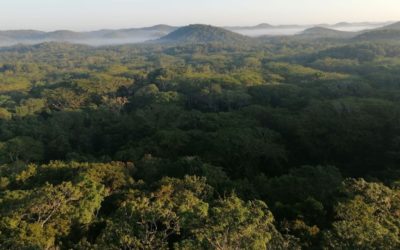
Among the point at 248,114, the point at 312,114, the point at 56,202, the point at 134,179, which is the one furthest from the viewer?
the point at 248,114

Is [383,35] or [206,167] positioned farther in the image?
[383,35]

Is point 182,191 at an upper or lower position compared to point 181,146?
upper

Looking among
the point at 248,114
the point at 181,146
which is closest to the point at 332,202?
the point at 181,146

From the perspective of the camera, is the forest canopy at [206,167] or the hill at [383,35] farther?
the hill at [383,35]

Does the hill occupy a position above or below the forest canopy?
below

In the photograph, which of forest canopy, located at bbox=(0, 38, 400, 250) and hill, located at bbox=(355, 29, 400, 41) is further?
hill, located at bbox=(355, 29, 400, 41)

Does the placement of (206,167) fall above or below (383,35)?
above

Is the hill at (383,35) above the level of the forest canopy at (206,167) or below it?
below

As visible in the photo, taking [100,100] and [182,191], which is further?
[100,100]

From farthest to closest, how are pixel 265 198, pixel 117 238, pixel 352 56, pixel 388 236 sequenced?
pixel 352 56, pixel 265 198, pixel 117 238, pixel 388 236

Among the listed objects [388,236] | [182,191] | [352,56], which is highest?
[388,236]

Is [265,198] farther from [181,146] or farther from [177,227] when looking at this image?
[181,146]
